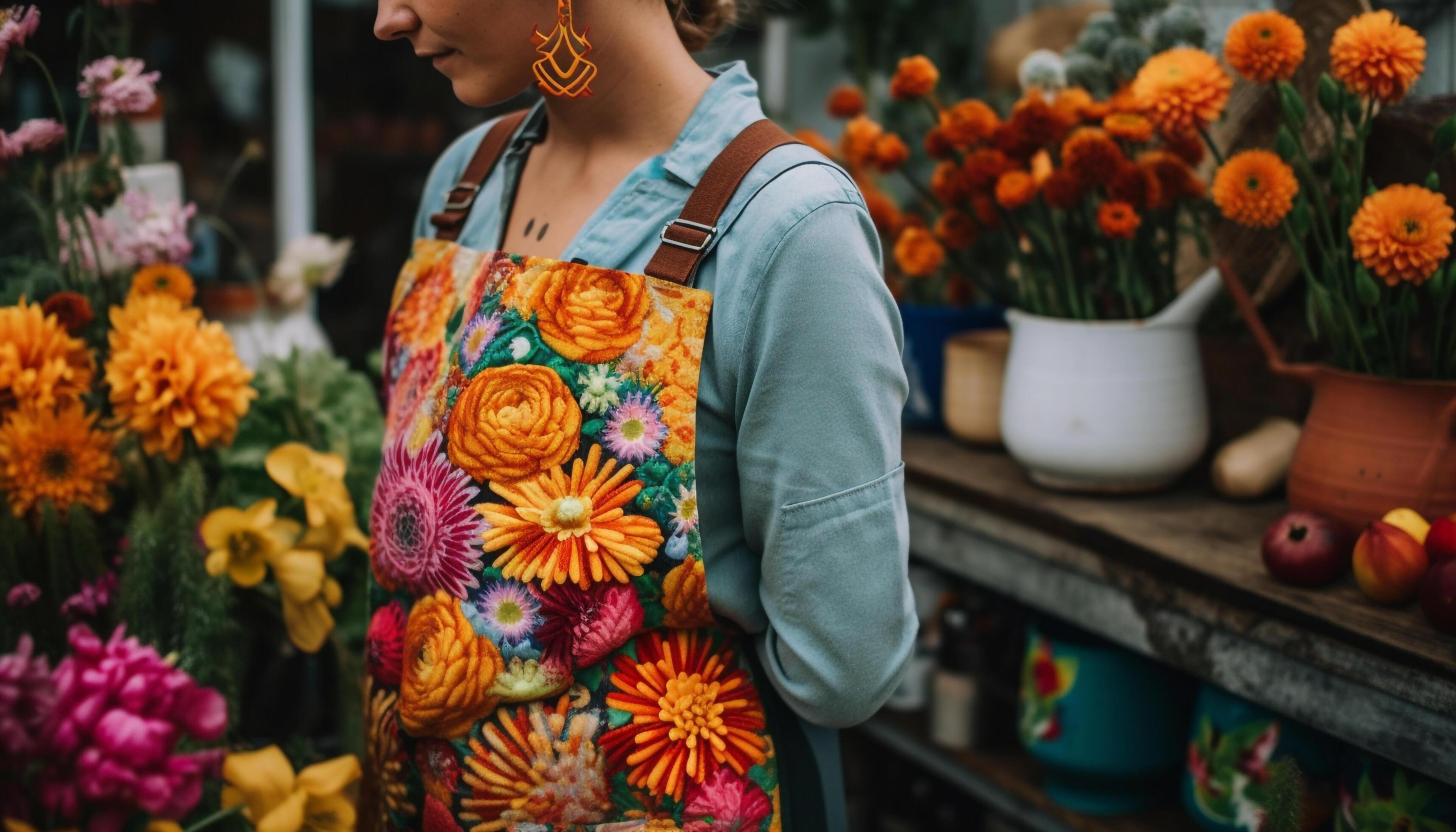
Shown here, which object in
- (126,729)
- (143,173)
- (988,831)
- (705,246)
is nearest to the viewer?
(126,729)

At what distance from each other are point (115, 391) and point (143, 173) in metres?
0.40

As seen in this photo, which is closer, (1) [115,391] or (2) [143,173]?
(1) [115,391]

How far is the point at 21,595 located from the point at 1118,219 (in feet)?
3.70

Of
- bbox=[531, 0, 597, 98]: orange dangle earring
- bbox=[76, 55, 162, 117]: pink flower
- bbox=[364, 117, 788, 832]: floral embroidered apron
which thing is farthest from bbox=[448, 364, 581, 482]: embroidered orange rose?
bbox=[76, 55, 162, 117]: pink flower

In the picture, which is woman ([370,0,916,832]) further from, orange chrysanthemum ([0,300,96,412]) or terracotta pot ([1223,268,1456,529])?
terracotta pot ([1223,268,1456,529])

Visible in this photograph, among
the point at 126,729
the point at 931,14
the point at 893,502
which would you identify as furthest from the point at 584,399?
the point at 931,14

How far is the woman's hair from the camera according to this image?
0.98 m

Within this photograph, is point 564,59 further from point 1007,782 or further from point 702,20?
point 1007,782

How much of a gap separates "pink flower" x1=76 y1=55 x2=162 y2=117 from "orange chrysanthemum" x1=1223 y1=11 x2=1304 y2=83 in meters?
1.03

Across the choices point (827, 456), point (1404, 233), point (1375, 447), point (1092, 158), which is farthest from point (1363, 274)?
point (827, 456)

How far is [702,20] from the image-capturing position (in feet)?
3.28

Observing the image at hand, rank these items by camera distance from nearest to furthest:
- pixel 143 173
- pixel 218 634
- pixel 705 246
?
1. pixel 705 246
2. pixel 218 634
3. pixel 143 173

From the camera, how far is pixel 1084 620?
4.54 ft

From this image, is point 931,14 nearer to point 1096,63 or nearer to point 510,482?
point 1096,63
